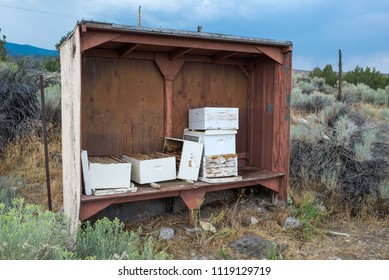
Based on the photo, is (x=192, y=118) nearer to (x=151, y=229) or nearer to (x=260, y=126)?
(x=260, y=126)

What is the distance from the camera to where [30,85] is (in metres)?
9.50

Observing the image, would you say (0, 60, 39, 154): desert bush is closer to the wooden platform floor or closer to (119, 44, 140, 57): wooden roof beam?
(119, 44, 140, 57): wooden roof beam

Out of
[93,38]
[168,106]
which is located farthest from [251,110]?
[93,38]

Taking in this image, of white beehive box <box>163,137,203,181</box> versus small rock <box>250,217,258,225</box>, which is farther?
small rock <box>250,217,258,225</box>

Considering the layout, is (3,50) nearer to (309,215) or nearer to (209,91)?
(209,91)

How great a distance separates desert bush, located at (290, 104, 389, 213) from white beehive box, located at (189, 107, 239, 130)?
208 cm

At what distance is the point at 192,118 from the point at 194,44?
135cm

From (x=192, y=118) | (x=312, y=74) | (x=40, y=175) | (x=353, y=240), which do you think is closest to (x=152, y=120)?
(x=192, y=118)

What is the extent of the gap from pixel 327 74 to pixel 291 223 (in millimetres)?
18833

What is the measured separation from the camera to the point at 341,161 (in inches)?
285

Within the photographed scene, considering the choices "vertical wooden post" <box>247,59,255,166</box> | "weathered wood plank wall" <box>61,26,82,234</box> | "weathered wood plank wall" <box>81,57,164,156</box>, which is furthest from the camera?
"vertical wooden post" <box>247,59,255,166</box>

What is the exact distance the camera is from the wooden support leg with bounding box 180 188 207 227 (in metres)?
5.61

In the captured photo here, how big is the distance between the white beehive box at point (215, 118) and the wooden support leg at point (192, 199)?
998 millimetres

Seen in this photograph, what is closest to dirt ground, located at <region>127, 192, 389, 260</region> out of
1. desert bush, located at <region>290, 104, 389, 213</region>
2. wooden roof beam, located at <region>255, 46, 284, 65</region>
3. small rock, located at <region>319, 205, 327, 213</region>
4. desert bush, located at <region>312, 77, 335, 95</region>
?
small rock, located at <region>319, 205, 327, 213</region>
